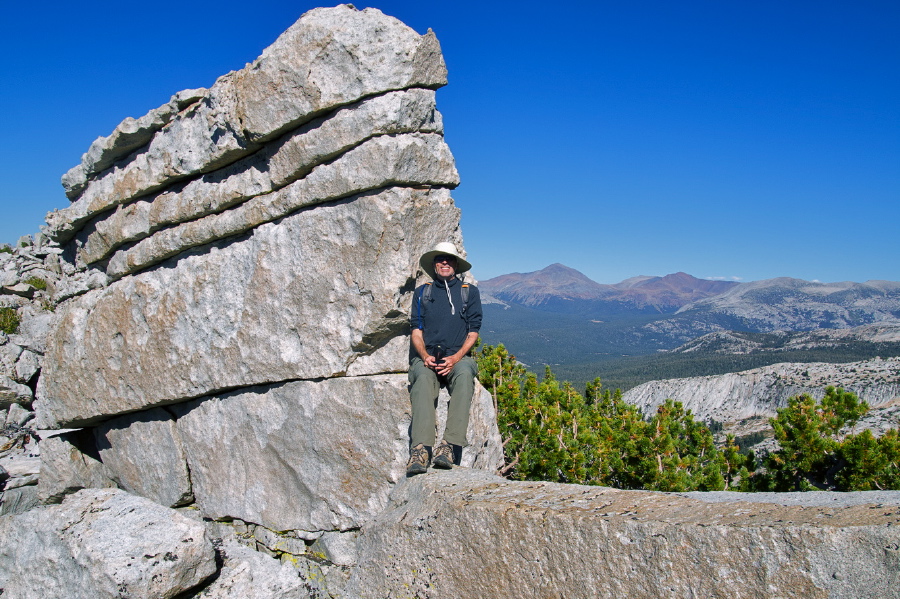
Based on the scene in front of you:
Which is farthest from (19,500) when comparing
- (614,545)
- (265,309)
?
(614,545)

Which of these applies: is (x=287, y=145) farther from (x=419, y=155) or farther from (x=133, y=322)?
(x=133, y=322)

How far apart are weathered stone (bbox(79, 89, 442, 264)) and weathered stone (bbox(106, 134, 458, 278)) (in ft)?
0.59

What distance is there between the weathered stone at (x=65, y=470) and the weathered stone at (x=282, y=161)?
525cm

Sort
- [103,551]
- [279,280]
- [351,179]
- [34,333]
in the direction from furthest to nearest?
1. [34,333]
2. [279,280]
3. [351,179]
4. [103,551]

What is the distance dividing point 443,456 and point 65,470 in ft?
34.4

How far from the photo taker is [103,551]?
25.9ft

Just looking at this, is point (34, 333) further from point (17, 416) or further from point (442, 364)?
point (442, 364)

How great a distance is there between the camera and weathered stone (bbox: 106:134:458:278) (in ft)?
30.2

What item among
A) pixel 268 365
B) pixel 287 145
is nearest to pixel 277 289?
pixel 268 365

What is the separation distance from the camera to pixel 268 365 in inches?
403

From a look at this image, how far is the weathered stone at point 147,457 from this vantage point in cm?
1180

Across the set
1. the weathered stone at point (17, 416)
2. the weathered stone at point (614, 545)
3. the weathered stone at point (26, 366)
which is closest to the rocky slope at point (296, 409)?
the weathered stone at point (614, 545)

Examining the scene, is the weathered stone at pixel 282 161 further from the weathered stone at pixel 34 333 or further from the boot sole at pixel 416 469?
the weathered stone at pixel 34 333

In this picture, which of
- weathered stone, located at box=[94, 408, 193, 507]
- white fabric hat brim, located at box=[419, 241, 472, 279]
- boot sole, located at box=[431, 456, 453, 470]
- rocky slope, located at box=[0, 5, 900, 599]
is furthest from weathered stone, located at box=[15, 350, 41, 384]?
boot sole, located at box=[431, 456, 453, 470]
